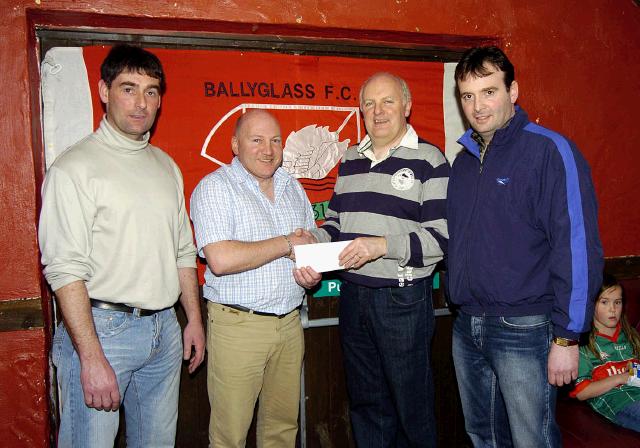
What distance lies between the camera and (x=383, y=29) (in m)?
2.95

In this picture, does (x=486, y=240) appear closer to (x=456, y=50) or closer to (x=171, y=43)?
(x=456, y=50)

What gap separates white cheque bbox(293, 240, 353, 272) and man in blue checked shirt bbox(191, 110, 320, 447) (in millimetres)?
54

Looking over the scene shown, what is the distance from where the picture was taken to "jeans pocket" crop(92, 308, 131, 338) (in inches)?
79.5

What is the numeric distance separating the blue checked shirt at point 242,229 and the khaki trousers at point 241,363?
0.09 metres

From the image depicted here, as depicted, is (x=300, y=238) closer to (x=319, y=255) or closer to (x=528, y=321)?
(x=319, y=255)

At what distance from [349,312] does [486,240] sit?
84cm

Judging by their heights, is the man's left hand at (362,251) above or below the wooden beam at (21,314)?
above

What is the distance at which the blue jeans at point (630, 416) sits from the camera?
259cm

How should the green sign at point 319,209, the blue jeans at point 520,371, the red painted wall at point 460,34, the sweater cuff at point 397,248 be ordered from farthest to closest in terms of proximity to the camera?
1. the green sign at point 319,209
2. the red painted wall at point 460,34
3. the sweater cuff at point 397,248
4. the blue jeans at point 520,371

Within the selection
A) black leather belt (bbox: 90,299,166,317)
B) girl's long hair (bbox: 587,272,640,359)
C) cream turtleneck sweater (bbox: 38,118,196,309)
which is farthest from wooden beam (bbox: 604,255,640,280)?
black leather belt (bbox: 90,299,166,317)

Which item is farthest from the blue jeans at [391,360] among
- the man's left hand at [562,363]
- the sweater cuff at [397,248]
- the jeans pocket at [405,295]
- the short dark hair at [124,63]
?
the short dark hair at [124,63]

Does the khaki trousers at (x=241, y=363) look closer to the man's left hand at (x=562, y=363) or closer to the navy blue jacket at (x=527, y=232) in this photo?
the navy blue jacket at (x=527, y=232)

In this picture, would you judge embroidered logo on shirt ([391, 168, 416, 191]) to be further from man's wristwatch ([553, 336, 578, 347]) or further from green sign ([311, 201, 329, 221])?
man's wristwatch ([553, 336, 578, 347])

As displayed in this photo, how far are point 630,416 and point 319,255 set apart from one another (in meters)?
2.03
